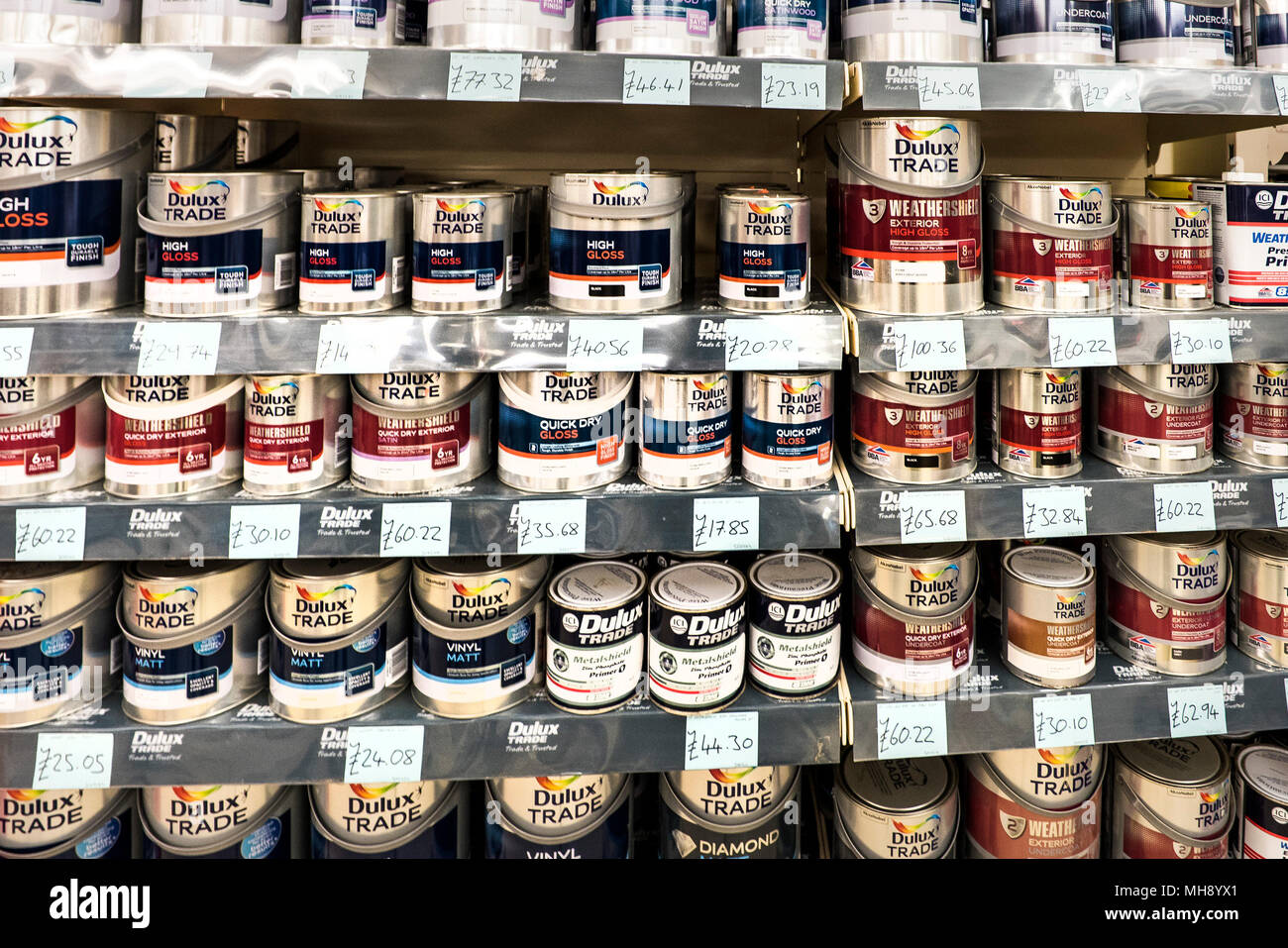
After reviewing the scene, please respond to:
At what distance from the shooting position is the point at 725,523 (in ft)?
4.52

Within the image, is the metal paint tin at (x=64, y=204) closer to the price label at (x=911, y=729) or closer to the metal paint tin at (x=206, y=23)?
the metal paint tin at (x=206, y=23)

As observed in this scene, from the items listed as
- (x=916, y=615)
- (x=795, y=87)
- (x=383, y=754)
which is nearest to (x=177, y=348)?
(x=383, y=754)

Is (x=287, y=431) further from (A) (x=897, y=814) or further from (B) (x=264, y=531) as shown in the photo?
(A) (x=897, y=814)

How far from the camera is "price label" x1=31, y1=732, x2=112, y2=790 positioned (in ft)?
4.42

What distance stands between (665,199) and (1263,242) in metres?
1.00

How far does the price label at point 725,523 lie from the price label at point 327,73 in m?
0.79

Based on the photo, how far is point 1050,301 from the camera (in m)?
1.42

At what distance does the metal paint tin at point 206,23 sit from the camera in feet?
4.10

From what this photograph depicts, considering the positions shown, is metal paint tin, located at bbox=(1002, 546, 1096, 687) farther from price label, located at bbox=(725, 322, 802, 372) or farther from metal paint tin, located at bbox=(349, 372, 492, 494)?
metal paint tin, located at bbox=(349, 372, 492, 494)

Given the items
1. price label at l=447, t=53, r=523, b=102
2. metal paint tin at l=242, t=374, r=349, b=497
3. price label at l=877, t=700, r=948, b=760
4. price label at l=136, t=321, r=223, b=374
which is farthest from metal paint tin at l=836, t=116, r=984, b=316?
price label at l=136, t=321, r=223, b=374

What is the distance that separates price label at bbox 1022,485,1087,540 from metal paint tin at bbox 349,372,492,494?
0.92 meters

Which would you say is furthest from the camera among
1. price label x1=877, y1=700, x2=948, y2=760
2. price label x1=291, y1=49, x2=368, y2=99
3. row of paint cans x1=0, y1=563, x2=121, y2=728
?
price label x1=877, y1=700, x2=948, y2=760
